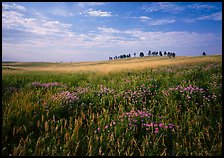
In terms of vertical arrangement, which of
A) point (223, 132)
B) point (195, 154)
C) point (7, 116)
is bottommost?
point (195, 154)

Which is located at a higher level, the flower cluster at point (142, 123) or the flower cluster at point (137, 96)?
the flower cluster at point (137, 96)

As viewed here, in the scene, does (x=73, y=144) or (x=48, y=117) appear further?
(x=48, y=117)

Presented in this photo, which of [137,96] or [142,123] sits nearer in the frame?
[142,123]

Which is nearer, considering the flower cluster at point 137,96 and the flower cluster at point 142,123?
the flower cluster at point 142,123

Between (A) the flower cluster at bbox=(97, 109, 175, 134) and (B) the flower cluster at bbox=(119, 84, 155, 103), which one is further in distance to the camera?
(B) the flower cluster at bbox=(119, 84, 155, 103)

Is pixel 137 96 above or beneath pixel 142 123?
above

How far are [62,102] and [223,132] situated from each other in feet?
12.9

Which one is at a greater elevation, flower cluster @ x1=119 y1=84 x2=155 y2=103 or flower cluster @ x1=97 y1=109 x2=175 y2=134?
flower cluster @ x1=119 y1=84 x2=155 y2=103

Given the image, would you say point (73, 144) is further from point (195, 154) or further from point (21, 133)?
point (195, 154)

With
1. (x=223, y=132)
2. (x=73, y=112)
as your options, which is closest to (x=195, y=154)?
(x=223, y=132)

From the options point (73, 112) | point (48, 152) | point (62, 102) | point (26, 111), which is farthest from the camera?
point (62, 102)

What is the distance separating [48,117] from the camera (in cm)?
405

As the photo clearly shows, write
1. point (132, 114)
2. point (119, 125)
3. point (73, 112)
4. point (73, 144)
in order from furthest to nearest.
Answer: point (73, 112) → point (132, 114) → point (119, 125) → point (73, 144)

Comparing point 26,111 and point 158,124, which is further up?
point 26,111
